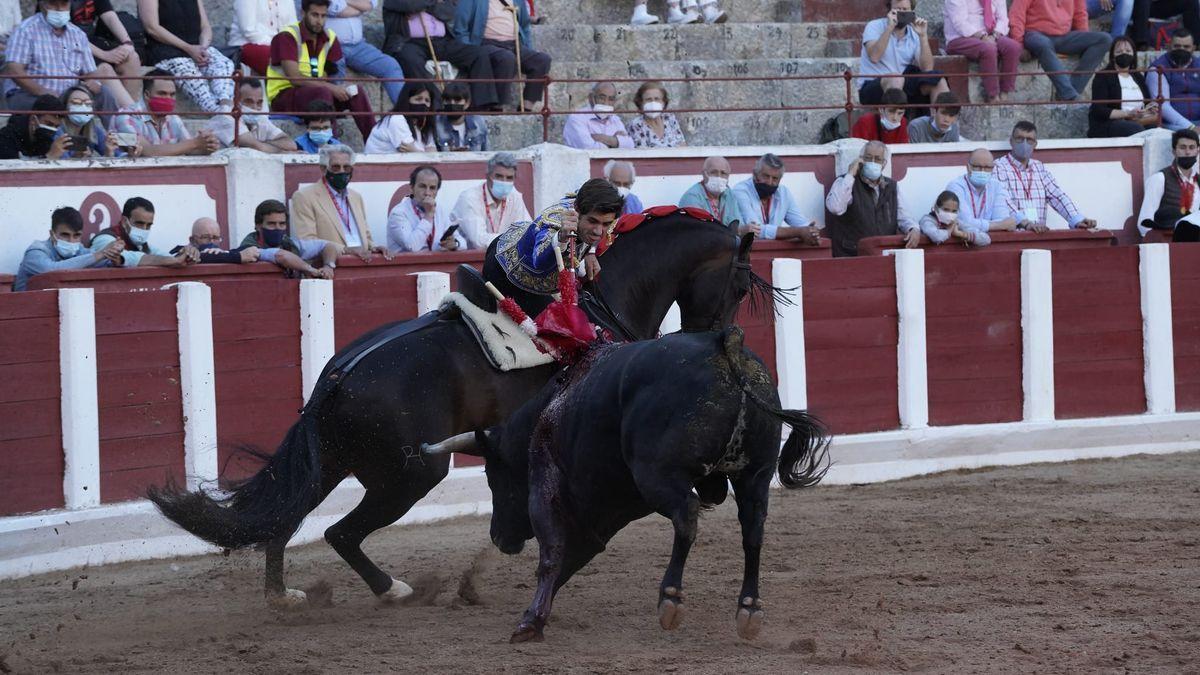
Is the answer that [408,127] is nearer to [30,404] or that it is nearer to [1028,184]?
[30,404]

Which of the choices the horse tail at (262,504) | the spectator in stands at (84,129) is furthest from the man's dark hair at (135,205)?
the horse tail at (262,504)

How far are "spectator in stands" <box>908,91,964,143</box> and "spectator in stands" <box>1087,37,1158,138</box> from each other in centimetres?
116

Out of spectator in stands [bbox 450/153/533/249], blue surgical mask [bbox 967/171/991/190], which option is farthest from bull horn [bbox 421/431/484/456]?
blue surgical mask [bbox 967/171/991/190]

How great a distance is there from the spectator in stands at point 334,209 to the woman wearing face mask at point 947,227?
372 centimetres

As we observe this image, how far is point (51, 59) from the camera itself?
9648 millimetres

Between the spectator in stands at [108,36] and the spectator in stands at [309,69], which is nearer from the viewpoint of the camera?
the spectator in stands at [108,36]

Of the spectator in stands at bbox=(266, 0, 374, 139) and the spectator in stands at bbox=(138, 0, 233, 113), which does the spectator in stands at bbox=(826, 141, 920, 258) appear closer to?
the spectator in stands at bbox=(266, 0, 374, 139)

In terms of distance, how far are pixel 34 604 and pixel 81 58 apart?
4.67m

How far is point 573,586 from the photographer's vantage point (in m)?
6.12

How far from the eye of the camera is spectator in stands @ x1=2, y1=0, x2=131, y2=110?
374 inches

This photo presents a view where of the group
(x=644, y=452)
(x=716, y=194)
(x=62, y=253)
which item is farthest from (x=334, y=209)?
(x=644, y=452)

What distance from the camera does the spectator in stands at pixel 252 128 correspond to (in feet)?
32.2

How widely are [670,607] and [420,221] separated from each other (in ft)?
16.7

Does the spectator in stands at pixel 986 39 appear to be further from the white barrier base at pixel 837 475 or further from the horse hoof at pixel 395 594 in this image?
the horse hoof at pixel 395 594
